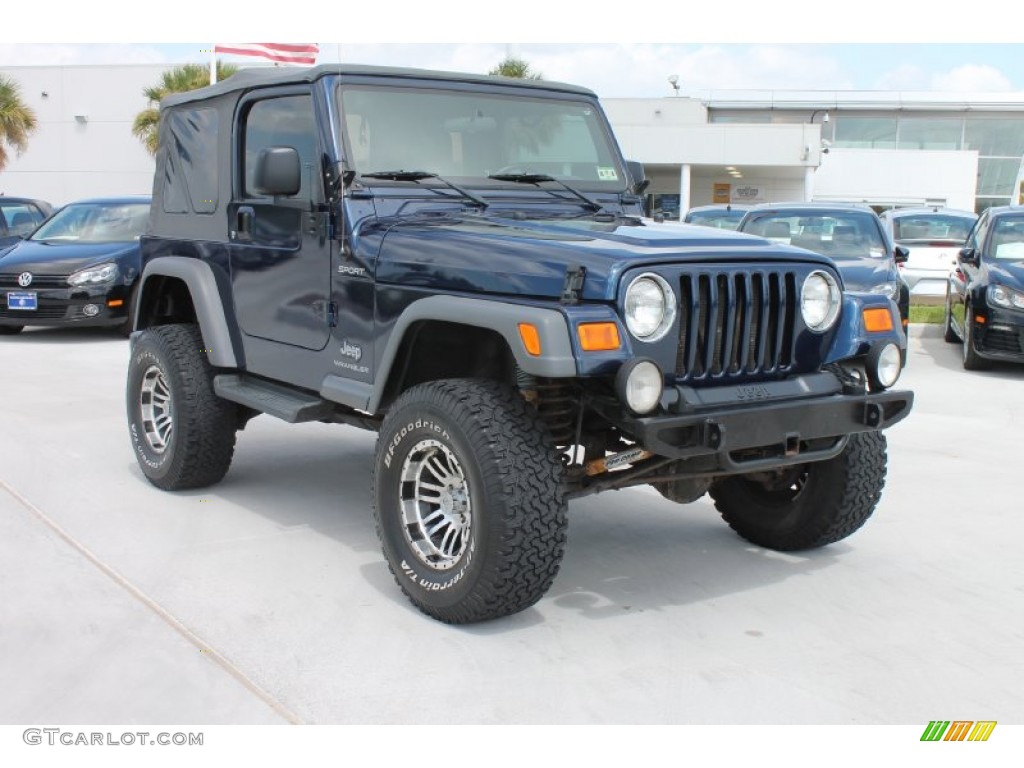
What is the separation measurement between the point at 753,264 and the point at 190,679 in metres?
2.41

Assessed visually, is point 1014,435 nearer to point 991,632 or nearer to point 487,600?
point 991,632

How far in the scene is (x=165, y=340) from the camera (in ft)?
19.2

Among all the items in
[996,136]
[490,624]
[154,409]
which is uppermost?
[996,136]

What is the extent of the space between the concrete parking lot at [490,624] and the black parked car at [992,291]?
3.93 metres

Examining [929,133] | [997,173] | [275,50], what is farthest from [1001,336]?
[997,173]

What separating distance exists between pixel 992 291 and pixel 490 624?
7881 mm

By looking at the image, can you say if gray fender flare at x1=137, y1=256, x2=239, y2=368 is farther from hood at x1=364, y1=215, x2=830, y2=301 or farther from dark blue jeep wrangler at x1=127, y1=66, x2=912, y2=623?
hood at x1=364, y1=215, x2=830, y2=301

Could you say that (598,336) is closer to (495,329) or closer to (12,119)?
(495,329)

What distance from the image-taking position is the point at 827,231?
10938mm

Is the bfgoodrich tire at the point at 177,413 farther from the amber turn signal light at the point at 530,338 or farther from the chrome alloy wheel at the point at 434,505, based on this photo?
the amber turn signal light at the point at 530,338

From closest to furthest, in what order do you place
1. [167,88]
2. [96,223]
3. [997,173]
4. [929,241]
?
Answer: [96,223]
[929,241]
[167,88]
[997,173]

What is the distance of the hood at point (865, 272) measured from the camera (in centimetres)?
977

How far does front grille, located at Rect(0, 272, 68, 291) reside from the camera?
476 inches

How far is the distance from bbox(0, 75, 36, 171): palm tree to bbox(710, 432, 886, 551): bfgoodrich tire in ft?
108
